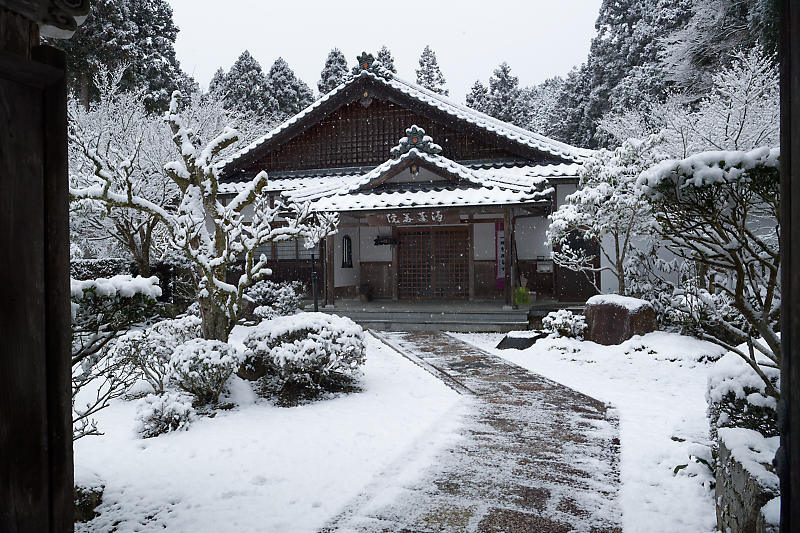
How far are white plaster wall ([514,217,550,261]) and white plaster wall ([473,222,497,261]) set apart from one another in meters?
0.81

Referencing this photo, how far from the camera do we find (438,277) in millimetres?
17141

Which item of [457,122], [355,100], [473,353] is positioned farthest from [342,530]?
[355,100]

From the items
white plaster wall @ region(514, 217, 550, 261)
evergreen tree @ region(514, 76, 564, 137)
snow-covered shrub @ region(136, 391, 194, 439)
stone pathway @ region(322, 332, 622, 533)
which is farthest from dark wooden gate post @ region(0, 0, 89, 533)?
evergreen tree @ region(514, 76, 564, 137)

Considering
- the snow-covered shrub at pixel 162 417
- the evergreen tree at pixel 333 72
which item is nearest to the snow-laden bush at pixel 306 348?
the snow-covered shrub at pixel 162 417

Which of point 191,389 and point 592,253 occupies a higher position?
point 592,253

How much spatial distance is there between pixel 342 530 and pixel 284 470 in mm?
1272

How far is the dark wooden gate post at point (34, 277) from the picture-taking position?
1.89 meters

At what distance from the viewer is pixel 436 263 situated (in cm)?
1709

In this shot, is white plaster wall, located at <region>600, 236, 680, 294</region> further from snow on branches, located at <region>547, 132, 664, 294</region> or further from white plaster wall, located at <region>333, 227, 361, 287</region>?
white plaster wall, located at <region>333, 227, 361, 287</region>

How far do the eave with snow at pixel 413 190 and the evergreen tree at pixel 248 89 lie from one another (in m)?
14.1

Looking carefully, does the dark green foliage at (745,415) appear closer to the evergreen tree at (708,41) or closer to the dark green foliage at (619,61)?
the evergreen tree at (708,41)

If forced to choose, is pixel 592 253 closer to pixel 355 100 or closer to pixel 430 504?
pixel 355 100

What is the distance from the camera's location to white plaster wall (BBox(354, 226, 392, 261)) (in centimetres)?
1791

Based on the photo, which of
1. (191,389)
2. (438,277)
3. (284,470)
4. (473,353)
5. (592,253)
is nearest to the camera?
(284,470)
